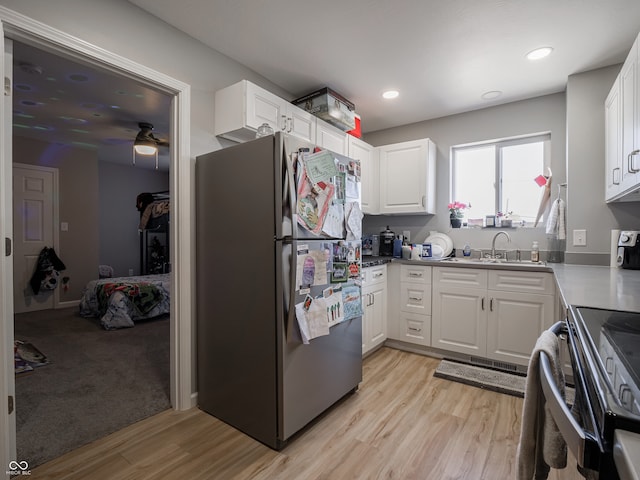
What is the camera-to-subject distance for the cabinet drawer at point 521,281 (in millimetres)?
2496

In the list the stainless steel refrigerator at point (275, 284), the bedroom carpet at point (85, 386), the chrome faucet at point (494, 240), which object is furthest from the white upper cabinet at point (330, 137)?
the bedroom carpet at point (85, 386)

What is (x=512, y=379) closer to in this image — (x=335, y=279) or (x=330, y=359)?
(x=330, y=359)

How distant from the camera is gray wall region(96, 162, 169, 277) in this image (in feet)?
20.0

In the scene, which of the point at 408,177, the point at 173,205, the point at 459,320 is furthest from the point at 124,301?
the point at 459,320

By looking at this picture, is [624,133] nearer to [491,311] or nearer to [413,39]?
[413,39]

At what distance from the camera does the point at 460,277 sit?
286cm

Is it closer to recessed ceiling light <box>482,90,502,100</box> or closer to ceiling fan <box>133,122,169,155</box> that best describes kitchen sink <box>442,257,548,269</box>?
recessed ceiling light <box>482,90,502,100</box>

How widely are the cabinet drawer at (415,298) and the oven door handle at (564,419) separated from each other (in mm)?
2451

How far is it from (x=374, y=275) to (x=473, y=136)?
1.84m

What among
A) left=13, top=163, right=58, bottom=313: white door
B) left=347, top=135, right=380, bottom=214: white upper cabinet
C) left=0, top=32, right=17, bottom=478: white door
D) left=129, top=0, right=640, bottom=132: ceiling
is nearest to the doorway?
left=0, top=32, right=17, bottom=478: white door

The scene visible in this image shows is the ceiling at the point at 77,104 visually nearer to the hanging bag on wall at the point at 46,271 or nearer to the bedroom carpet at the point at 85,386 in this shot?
the hanging bag on wall at the point at 46,271

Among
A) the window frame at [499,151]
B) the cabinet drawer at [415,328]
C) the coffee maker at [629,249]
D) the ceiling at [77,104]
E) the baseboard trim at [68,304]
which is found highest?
the ceiling at [77,104]

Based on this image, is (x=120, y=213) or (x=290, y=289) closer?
(x=290, y=289)

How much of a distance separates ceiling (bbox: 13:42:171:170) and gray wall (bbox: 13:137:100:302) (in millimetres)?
203
